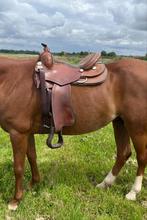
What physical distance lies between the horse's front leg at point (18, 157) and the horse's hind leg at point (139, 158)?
1436mm

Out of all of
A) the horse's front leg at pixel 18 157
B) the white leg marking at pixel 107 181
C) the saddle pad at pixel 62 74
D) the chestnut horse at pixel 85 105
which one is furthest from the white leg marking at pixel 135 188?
the saddle pad at pixel 62 74

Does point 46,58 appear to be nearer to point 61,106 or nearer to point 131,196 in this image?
point 61,106

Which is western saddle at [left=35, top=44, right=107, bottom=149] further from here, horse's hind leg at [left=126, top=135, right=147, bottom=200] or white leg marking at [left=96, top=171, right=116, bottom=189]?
white leg marking at [left=96, top=171, right=116, bottom=189]

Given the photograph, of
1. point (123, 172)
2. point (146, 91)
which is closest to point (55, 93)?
point (146, 91)

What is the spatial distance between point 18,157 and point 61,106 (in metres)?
0.83

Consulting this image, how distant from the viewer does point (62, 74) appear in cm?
498

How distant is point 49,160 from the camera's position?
22.3ft

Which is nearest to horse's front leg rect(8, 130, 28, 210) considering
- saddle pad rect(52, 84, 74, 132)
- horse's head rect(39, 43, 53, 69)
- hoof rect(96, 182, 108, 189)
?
saddle pad rect(52, 84, 74, 132)

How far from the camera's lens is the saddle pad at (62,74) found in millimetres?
4898

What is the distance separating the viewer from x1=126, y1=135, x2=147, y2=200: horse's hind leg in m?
5.16

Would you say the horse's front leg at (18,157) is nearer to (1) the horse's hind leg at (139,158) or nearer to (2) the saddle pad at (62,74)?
(2) the saddle pad at (62,74)

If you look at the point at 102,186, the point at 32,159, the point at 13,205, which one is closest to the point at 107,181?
the point at 102,186

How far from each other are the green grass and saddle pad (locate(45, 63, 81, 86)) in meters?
1.52

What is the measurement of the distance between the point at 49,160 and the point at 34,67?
7.58ft
